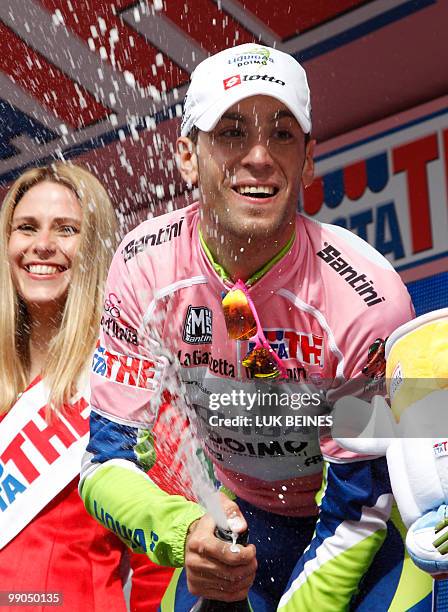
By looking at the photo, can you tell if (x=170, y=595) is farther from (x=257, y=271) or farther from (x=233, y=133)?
(x=233, y=133)

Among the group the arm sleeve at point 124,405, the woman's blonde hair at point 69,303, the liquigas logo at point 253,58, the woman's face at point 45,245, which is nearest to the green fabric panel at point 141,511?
the arm sleeve at point 124,405

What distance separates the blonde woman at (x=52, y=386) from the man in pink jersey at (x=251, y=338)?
0.57 feet

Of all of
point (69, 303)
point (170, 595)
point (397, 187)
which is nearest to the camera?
point (170, 595)

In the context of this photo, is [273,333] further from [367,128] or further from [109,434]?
[367,128]

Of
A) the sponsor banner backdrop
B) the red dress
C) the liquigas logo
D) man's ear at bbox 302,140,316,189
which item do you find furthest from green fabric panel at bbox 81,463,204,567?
the sponsor banner backdrop

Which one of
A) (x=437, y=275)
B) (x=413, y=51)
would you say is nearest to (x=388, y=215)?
(x=437, y=275)

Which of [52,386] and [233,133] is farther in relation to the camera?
[52,386]

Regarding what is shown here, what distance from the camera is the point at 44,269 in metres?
2.04

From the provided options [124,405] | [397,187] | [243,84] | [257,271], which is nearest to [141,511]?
[124,405]

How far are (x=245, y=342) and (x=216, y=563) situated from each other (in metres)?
0.35

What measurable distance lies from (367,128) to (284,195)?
33.5 inches

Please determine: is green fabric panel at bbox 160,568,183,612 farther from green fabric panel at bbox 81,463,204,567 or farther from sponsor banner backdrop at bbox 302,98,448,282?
sponsor banner backdrop at bbox 302,98,448,282

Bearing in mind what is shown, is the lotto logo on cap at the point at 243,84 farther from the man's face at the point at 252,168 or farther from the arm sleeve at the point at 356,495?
the arm sleeve at the point at 356,495

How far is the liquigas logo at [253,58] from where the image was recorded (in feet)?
5.57
